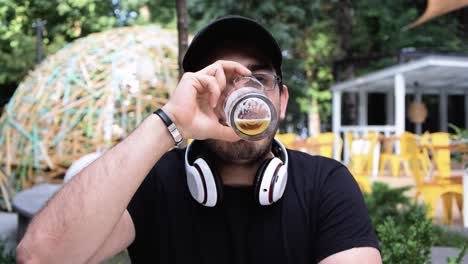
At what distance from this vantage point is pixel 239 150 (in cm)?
172

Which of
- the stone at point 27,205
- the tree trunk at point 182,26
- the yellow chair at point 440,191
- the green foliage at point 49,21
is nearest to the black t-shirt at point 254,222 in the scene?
the tree trunk at point 182,26

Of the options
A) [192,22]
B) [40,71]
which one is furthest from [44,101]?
[192,22]

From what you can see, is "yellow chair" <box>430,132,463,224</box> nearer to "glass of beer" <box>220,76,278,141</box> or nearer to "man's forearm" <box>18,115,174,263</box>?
"glass of beer" <box>220,76,278,141</box>

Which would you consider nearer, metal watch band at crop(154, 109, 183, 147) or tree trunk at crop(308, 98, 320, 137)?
metal watch band at crop(154, 109, 183, 147)

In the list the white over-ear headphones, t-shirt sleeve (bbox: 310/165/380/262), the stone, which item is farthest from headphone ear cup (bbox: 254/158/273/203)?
the stone

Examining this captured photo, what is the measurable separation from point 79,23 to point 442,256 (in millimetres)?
20536

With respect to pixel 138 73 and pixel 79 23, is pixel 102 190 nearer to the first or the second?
pixel 138 73

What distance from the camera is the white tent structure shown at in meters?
13.6

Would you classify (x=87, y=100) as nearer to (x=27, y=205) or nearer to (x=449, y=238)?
(x=27, y=205)

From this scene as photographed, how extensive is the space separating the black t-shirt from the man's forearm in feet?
0.97

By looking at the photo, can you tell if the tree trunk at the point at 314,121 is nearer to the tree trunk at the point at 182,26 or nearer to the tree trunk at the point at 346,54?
the tree trunk at the point at 346,54

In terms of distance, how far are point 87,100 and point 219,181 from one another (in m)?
6.94

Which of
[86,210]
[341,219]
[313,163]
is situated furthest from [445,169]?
[86,210]

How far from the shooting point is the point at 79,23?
72.6ft
